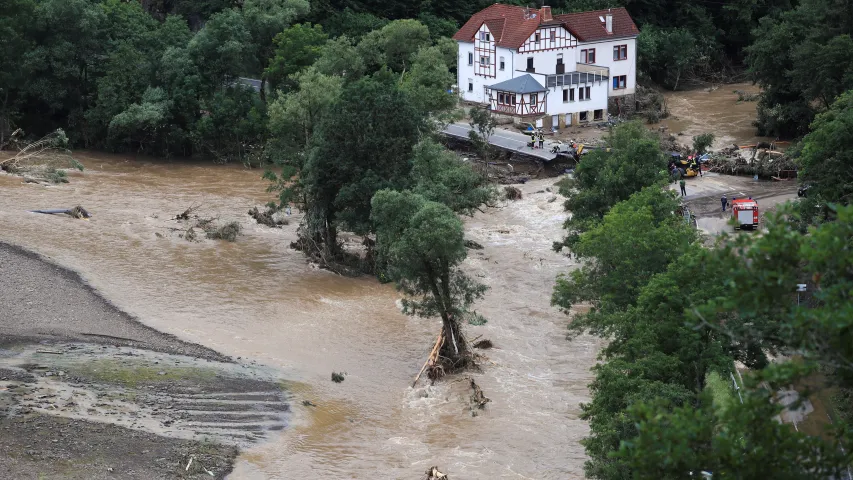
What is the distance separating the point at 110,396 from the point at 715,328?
20938 millimetres

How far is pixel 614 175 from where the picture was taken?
41.2 m

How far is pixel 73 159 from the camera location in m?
61.8

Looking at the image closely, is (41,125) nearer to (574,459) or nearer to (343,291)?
(343,291)

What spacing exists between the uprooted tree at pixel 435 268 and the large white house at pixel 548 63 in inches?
1323

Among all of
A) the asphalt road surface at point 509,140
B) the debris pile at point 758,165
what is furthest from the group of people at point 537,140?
the debris pile at point 758,165

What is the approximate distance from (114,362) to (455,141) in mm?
36284

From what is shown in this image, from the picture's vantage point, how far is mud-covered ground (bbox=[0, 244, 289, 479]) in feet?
92.3

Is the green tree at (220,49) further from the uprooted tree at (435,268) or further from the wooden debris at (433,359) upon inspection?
the wooden debris at (433,359)

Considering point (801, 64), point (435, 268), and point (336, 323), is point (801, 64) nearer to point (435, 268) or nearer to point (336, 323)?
point (336, 323)

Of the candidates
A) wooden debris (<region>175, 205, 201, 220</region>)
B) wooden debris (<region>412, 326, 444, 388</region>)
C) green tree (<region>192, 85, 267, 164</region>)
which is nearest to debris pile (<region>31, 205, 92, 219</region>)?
wooden debris (<region>175, 205, 201, 220</region>)

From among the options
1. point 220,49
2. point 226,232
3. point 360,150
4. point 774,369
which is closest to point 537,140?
Result: point 220,49

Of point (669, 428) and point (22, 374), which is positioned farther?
point (22, 374)

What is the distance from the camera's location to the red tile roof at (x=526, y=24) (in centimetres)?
7325

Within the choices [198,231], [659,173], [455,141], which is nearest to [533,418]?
[659,173]
